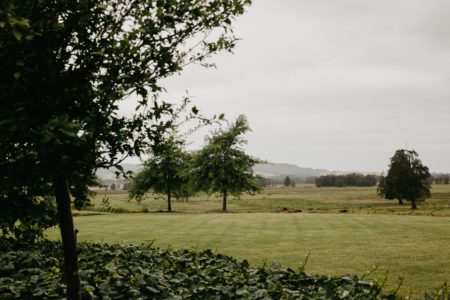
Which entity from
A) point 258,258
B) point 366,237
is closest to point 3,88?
point 258,258

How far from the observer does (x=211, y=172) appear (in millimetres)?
52094

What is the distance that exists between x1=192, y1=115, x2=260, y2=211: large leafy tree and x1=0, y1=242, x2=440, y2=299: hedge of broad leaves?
43621 mm

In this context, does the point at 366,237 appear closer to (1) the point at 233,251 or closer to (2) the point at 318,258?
(2) the point at 318,258

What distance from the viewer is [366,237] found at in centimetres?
1873

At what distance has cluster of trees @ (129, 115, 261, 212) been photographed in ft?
173

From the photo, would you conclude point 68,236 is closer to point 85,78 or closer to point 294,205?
point 85,78

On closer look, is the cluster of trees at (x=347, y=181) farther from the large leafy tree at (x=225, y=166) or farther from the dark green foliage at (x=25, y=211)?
the dark green foliage at (x=25, y=211)

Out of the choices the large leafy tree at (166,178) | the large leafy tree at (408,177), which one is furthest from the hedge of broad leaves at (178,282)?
the large leafy tree at (408,177)

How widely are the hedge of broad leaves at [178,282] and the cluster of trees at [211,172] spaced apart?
4334cm

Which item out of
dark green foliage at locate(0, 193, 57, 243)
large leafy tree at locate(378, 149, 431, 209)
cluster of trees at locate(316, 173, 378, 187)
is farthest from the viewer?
cluster of trees at locate(316, 173, 378, 187)

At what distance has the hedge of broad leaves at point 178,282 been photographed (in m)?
5.71

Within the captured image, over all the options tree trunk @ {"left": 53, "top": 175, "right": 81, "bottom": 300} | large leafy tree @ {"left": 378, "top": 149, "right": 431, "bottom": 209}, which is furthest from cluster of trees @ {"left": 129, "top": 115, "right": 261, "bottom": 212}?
tree trunk @ {"left": 53, "top": 175, "right": 81, "bottom": 300}

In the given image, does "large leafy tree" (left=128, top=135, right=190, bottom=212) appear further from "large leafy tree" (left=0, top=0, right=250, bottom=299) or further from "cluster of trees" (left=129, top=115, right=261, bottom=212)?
"large leafy tree" (left=0, top=0, right=250, bottom=299)

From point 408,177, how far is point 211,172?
29571mm
